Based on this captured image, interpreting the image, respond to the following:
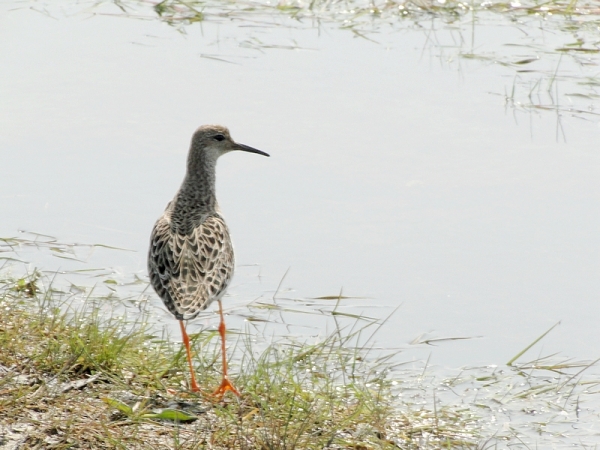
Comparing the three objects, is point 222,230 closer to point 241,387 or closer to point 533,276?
point 241,387

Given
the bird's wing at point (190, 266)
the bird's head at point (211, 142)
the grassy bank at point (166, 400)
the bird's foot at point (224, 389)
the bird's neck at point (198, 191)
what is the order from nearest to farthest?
the grassy bank at point (166, 400)
the bird's foot at point (224, 389)
the bird's wing at point (190, 266)
the bird's neck at point (198, 191)
the bird's head at point (211, 142)

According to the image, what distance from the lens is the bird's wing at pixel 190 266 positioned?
6.68 m

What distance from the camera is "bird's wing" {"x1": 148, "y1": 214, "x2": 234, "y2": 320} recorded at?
668cm

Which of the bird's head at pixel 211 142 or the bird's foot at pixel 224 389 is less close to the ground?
the bird's head at pixel 211 142

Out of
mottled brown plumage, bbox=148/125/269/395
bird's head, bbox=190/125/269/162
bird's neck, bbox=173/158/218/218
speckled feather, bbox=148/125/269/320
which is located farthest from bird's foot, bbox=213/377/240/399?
bird's head, bbox=190/125/269/162

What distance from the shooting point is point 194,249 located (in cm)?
709

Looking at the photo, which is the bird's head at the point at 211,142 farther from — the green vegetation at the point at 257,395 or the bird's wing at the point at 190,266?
the green vegetation at the point at 257,395

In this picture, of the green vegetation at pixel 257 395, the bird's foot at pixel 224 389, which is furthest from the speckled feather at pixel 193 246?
the bird's foot at pixel 224 389

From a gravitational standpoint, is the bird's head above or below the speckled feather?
above

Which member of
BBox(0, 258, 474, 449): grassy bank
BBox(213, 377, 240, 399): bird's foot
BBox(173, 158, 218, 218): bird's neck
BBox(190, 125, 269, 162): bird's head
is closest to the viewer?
BBox(0, 258, 474, 449): grassy bank

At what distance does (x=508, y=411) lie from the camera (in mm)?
6891

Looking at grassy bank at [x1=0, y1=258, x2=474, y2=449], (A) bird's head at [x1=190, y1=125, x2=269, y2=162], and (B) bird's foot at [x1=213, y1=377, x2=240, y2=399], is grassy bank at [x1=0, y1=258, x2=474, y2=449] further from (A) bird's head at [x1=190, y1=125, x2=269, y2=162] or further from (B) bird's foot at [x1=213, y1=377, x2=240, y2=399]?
(A) bird's head at [x1=190, y1=125, x2=269, y2=162]

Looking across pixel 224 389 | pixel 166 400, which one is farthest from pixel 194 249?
pixel 166 400

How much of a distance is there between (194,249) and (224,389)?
1083 mm
